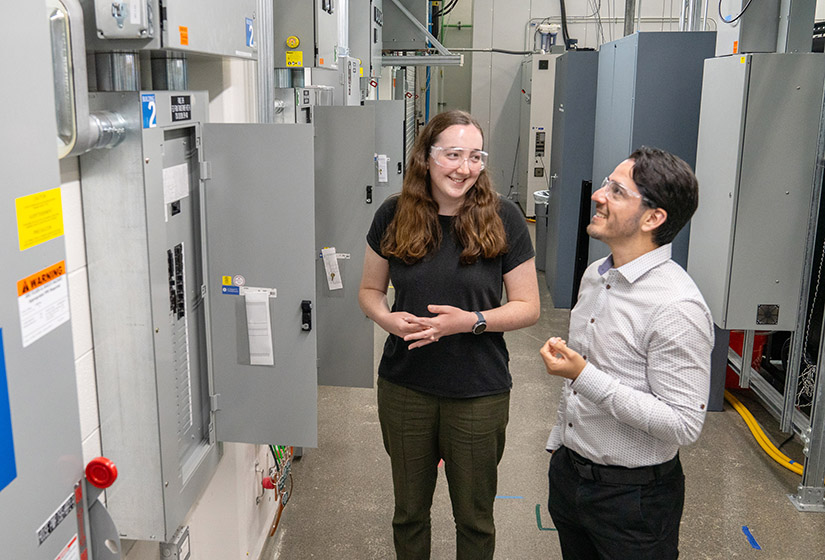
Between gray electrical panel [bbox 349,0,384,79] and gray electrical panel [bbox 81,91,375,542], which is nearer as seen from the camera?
gray electrical panel [bbox 81,91,375,542]

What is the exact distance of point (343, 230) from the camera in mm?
3846

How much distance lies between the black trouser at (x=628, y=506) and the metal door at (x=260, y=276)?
88 centimetres

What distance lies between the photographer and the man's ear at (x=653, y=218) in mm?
1648

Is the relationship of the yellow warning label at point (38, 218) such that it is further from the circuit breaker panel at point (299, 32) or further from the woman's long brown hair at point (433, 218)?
the circuit breaker panel at point (299, 32)

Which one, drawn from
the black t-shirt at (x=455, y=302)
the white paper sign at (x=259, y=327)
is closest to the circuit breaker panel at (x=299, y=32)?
the black t-shirt at (x=455, y=302)

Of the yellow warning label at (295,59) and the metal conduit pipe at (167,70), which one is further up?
the yellow warning label at (295,59)

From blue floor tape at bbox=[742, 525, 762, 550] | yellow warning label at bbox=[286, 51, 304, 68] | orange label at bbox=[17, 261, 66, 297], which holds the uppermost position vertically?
yellow warning label at bbox=[286, 51, 304, 68]

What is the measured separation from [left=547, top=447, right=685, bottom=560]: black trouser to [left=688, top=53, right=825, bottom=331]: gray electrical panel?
200 cm

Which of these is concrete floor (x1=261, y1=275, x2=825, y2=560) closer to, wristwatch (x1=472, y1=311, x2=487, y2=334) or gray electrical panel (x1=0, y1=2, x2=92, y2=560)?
wristwatch (x1=472, y1=311, x2=487, y2=334)

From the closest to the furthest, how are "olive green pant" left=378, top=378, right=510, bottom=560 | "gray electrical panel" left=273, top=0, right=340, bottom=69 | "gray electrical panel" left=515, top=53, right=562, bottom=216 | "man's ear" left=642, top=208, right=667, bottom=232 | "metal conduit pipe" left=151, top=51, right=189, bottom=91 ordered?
"man's ear" left=642, top=208, right=667, bottom=232 → "metal conduit pipe" left=151, top=51, right=189, bottom=91 → "olive green pant" left=378, top=378, right=510, bottom=560 → "gray electrical panel" left=273, top=0, right=340, bottom=69 → "gray electrical panel" left=515, top=53, right=562, bottom=216

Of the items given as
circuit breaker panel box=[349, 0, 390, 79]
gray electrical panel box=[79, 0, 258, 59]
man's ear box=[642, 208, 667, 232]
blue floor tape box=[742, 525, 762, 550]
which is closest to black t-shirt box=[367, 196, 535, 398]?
man's ear box=[642, 208, 667, 232]

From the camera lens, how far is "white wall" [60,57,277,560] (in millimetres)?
1582

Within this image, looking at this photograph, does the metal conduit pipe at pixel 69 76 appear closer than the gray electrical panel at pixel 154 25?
Yes

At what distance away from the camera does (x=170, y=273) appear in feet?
6.06
